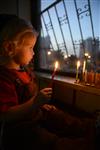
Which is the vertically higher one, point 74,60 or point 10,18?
point 10,18

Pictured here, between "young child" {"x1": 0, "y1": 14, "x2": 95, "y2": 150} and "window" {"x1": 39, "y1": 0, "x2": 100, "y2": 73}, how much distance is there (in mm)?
433

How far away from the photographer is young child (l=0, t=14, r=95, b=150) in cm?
112

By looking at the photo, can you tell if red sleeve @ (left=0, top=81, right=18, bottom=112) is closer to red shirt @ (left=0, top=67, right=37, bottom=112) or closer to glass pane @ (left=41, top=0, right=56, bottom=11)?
red shirt @ (left=0, top=67, right=37, bottom=112)

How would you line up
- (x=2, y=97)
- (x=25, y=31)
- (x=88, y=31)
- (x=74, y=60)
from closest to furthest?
(x=2, y=97), (x=25, y=31), (x=88, y=31), (x=74, y=60)

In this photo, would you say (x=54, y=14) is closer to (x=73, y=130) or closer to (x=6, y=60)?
(x=6, y=60)

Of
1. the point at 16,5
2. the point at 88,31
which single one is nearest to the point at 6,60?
the point at 88,31

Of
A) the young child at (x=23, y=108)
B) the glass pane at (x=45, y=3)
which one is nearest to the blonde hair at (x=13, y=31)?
the young child at (x=23, y=108)

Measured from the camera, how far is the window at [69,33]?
167 centimetres

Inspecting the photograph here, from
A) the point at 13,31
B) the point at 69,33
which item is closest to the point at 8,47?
the point at 13,31

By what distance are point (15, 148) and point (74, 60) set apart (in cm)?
97

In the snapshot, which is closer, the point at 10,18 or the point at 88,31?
the point at 10,18

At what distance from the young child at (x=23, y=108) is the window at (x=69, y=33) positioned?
1.42 feet

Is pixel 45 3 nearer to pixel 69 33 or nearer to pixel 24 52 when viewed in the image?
pixel 69 33

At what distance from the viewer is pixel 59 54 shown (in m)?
2.11
